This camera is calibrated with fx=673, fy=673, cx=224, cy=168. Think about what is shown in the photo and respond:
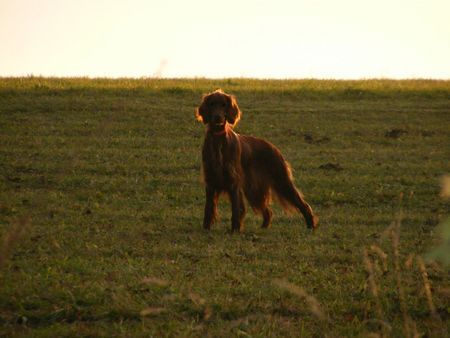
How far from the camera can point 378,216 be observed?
29.8ft

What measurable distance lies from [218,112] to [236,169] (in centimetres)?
Result: 70

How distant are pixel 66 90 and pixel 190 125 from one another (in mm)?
5134

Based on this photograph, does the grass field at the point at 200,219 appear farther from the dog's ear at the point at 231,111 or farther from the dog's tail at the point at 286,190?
the dog's ear at the point at 231,111

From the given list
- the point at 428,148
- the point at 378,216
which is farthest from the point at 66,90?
the point at 378,216

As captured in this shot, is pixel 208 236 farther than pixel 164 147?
No

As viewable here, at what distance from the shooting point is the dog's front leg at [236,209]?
7793 mm

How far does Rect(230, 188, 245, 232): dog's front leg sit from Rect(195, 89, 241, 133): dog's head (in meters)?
0.76

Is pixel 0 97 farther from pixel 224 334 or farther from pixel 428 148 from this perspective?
pixel 224 334

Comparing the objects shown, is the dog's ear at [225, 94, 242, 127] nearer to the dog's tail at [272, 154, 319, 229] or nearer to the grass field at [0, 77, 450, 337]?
the dog's tail at [272, 154, 319, 229]

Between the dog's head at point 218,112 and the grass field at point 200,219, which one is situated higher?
the dog's head at point 218,112

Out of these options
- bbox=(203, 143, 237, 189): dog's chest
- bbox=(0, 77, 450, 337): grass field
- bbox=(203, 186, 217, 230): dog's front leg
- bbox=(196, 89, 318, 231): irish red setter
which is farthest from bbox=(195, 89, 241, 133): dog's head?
bbox=(0, 77, 450, 337): grass field

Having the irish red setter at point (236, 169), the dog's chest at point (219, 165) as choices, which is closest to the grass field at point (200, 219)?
the irish red setter at point (236, 169)

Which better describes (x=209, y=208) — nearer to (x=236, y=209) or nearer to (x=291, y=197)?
(x=236, y=209)

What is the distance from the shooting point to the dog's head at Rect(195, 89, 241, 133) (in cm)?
775
